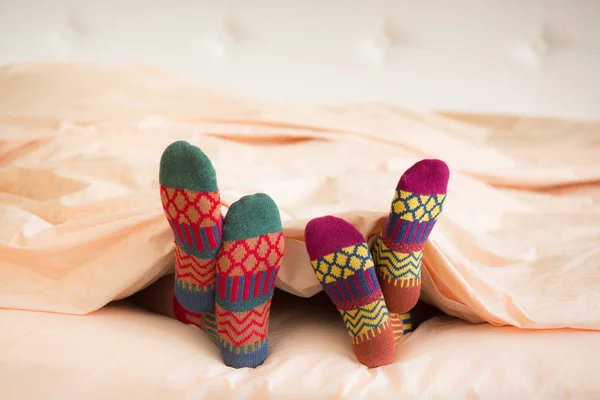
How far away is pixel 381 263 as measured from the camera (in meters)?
0.66

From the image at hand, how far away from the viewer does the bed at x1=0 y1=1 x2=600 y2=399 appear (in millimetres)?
557

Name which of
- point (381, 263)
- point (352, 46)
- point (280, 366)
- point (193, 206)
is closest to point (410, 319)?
point (381, 263)

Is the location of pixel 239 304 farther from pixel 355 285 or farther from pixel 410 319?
pixel 410 319

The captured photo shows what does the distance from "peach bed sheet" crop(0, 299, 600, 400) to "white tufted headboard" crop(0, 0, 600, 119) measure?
4.25ft

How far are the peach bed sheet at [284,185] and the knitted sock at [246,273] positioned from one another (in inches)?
2.2

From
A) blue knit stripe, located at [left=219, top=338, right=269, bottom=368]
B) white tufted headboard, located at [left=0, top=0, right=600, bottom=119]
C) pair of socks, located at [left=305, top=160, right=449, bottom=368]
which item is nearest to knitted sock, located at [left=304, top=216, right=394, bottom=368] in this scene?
pair of socks, located at [left=305, top=160, right=449, bottom=368]

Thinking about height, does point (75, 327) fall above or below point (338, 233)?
below

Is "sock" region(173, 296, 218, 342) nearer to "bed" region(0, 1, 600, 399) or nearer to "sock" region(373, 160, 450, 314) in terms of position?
"bed" region(0, 1, 600, 399)

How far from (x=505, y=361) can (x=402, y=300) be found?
13 cm

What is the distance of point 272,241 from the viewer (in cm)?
62

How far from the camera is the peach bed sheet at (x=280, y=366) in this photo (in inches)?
20.8

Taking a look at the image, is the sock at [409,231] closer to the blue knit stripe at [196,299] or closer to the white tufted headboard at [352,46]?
the blue knit stripe at [196,299]

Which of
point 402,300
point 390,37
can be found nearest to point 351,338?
point 402,300

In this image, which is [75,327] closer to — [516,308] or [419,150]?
[516,308]
